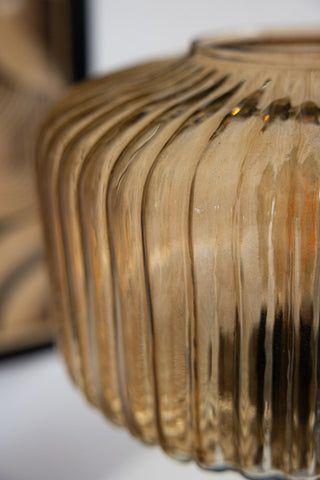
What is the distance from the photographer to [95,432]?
0.59 metres

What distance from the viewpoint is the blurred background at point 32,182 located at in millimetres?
535

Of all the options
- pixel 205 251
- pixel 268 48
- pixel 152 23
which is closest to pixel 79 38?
pixel 152 23

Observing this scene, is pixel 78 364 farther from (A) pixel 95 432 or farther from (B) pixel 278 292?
(A) pixel 95 432

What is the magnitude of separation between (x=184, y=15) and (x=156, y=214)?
0.40 meters

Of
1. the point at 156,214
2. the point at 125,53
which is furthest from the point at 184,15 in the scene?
the point at 156,214

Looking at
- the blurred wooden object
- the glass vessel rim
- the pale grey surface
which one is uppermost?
the glass vessel rim

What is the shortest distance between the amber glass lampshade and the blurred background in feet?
0.87

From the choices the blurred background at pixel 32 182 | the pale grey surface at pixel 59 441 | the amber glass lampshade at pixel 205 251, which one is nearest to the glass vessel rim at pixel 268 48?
the amber glass lampshade at pixel 205 251

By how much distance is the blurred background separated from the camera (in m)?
0.53

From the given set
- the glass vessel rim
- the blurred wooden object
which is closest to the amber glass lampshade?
the glass vessel rim

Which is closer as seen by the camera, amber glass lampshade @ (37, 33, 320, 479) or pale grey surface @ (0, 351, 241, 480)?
amber glass lampshade @ (37, 33, 320, 479)

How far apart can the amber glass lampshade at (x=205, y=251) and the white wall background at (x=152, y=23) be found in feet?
0.96

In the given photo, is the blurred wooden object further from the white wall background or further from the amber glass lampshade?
the amber glass lampshade

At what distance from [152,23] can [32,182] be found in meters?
0.19
